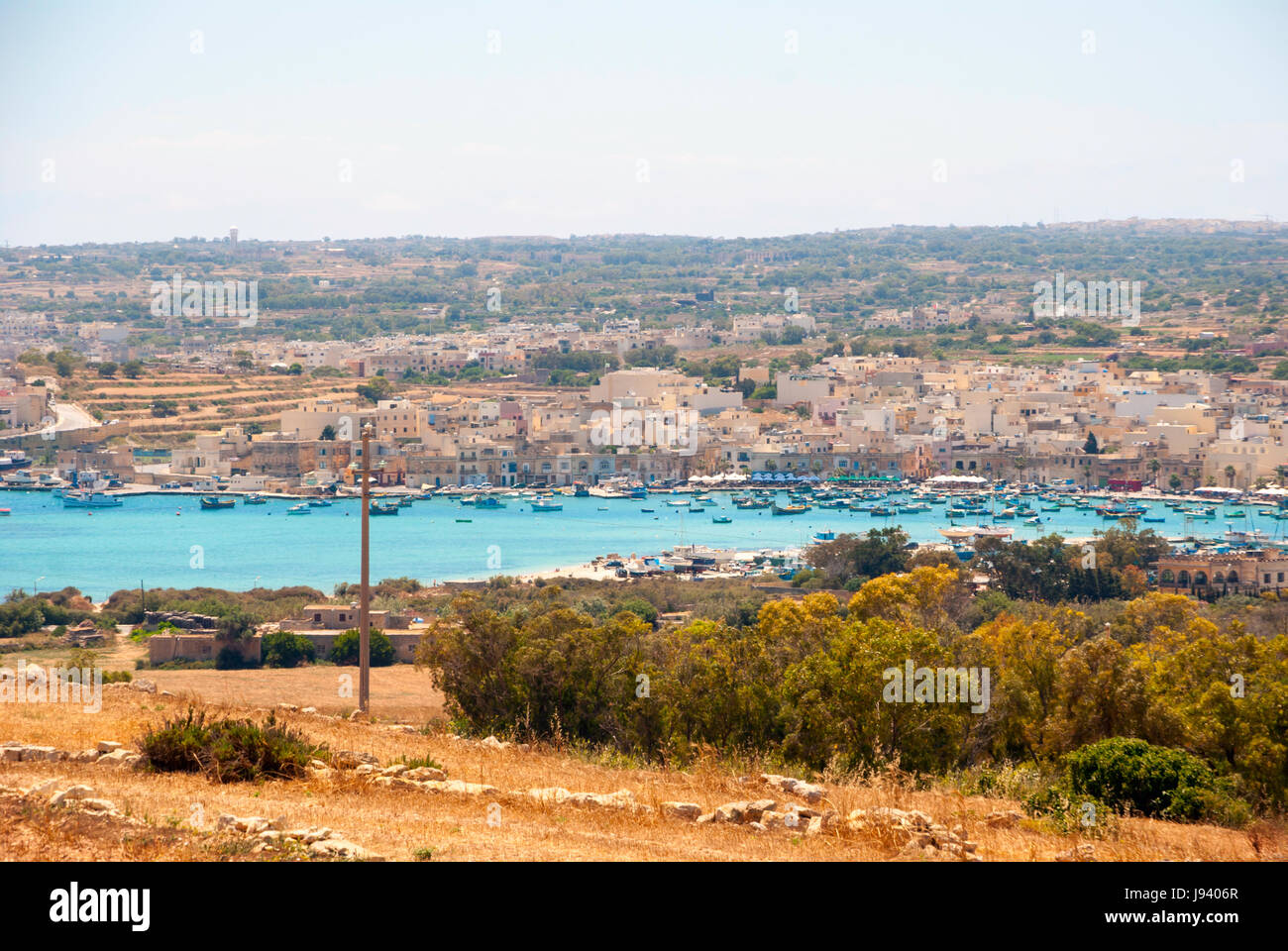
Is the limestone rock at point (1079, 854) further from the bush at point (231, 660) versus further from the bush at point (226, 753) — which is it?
the bush at point (231, 660)

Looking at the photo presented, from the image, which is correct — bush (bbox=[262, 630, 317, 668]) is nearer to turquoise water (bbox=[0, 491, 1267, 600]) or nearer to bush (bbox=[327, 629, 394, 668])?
bush (bbox=[327, 629, 394, 668])

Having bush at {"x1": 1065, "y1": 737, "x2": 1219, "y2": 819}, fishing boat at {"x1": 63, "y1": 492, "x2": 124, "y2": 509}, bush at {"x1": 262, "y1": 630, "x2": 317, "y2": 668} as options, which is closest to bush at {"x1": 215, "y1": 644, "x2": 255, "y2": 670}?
bush at {"x1": 262, "y1": 630, "x2": 317, "y2": 668}

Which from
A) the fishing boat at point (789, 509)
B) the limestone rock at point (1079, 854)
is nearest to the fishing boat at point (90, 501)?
the fishing boat at point (789, 509)

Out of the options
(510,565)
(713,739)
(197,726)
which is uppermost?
(197,726)

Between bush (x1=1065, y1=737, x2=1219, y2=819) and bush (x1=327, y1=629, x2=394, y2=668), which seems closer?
bush (x1=1065, y1=737, x2=1219, y2=819)

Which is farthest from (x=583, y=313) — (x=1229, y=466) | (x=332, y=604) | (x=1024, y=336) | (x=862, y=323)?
(x=332, y=604)

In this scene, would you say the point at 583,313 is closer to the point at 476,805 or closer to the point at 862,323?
the point at 862,323
